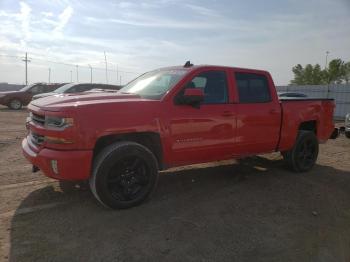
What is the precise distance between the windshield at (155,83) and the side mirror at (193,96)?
12.6 inches

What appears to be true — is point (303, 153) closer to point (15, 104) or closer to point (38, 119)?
point (38, 119)

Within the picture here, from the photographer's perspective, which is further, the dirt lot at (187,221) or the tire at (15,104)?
the tire at (15,104)

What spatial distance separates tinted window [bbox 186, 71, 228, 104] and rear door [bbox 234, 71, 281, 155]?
28 cm

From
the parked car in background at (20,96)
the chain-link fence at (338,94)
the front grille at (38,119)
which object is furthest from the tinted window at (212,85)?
the chain-link fence at (338,94)

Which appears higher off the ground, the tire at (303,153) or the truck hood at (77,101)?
the truck hood at (77,101)

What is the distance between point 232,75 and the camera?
5949 millimetres

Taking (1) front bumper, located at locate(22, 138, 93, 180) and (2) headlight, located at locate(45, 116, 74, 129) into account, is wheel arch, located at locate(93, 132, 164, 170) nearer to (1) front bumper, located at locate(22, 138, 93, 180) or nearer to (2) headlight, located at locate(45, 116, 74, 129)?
(1) front bumper, located at locate(22, 138, 93, 180)

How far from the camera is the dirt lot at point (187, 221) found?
12.2 ft

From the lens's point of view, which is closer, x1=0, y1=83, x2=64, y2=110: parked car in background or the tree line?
x1=0, y1=83, x2=64, y2=110: parked car in background

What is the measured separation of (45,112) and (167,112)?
1.54 metres

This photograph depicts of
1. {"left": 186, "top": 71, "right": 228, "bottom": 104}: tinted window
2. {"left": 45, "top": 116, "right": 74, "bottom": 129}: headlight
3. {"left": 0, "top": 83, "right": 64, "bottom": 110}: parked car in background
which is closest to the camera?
{"left": 45, "top": 116, "right": 74, "bottom": 129}: headlight

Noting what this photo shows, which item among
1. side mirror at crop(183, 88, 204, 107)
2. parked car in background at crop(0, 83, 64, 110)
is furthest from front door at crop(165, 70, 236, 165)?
parked car in background at crop(0, 83, 64, 110)

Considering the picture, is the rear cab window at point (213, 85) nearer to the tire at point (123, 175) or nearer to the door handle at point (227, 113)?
the door handle at point (227, 113)

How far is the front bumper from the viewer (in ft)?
14.1
